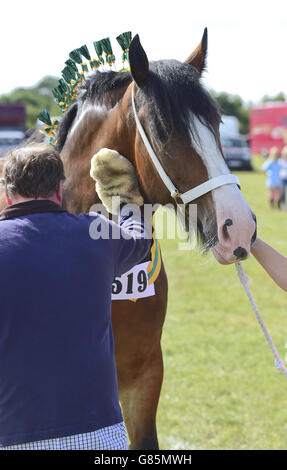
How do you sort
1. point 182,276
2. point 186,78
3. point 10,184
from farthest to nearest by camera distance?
point 182,276, point 186,78, point 10,184

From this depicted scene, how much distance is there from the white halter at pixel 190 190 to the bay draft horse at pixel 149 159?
21 millimetres

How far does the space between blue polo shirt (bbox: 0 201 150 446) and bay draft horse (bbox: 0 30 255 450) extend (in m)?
0.53

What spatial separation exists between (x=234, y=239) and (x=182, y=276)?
672 cm

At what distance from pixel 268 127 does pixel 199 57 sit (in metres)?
37.1

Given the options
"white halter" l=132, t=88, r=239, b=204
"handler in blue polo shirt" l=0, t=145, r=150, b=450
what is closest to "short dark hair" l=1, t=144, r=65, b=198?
"handler in blue polo shirt" l=0, t=145, r=150, b=450

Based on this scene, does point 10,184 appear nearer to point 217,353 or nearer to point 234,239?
point 234,239

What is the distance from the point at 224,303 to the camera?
→ 7.17 m

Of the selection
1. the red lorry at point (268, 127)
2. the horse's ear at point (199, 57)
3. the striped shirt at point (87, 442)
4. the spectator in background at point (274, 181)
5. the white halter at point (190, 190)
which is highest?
the horse's ear at point (199, 57)

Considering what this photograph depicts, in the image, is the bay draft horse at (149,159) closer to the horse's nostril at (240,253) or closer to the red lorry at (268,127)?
the horse's nostril at (240,253)

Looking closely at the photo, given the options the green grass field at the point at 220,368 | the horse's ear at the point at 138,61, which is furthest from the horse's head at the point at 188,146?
the green grass field at the point at 220,368

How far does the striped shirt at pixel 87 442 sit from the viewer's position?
1.71m

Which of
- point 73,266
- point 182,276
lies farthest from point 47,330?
point 182,276

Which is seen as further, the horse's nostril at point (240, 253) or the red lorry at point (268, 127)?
the red lorry at point (268, 127)
